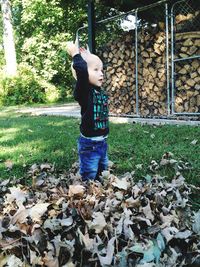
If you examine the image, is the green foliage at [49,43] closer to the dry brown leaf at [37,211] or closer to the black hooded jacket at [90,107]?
the black hooded jacket at [90,107]

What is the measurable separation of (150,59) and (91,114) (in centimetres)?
534

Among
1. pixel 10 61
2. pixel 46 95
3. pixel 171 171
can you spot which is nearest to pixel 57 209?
pixel 171 171

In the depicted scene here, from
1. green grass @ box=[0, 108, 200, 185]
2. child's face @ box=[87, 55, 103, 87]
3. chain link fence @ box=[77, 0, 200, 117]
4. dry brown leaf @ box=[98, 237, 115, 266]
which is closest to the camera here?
dry brown leaf @ box=[98, 237, 115, 266]

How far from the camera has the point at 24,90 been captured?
687 inches

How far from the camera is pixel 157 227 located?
1964 mm

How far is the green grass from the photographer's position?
3629 millimetres

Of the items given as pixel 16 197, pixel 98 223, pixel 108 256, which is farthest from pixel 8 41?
pixel 108 256

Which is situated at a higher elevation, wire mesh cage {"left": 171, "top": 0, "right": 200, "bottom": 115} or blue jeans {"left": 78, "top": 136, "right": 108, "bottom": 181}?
wire mesh cage {"left": 171, "top": 0, "right": 200, "bottom": 115}

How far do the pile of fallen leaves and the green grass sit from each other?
30.1 inches

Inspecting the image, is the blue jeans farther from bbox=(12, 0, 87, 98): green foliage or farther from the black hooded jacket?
bbox=(12, 0, 87, 98): green foliage

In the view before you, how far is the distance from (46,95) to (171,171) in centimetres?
1535

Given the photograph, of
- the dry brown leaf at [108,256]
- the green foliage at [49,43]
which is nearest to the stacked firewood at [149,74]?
the dry brown leaf at [108,256]

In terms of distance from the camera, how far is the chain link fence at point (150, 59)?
7395 mm

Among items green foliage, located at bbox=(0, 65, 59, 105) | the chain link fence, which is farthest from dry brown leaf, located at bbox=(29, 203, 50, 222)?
green foliage, located at bbox=(0, 65, 59, 105)
